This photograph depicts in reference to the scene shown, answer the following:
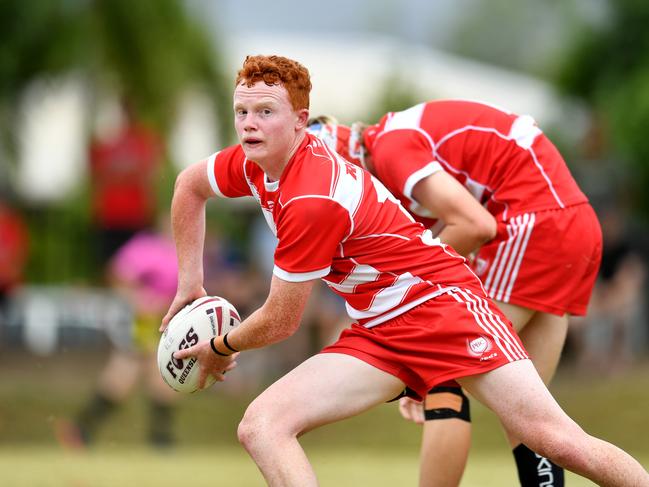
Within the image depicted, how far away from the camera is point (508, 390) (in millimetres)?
4812

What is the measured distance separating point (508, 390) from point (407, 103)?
21800mm

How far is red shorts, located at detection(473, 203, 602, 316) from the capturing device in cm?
566

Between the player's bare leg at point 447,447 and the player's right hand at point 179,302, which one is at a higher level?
the player's right hand at point 179,302

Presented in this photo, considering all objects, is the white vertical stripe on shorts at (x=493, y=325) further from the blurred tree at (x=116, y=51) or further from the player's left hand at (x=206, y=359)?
the blurred tree at (x=116, y=51)

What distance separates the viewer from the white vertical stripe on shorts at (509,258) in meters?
5.66

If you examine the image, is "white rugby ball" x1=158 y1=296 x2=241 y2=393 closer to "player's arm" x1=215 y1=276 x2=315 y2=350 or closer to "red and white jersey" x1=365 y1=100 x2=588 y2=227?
"player's arm" x1=215 y1=276 x2=315 y2=350

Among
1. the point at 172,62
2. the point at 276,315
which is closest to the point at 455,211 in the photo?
the point at 276,315

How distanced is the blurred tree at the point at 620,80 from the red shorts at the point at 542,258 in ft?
27.0

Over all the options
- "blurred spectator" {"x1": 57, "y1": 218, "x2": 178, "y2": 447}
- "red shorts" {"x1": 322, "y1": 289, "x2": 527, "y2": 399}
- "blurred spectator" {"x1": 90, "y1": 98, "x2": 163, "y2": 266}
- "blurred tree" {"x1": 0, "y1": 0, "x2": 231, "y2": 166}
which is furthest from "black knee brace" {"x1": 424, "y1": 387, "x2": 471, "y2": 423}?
"blurred tree" {"x1": 0, "y1": 0, "x2": 231, "y2": 166}

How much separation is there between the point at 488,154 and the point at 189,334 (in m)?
1.62

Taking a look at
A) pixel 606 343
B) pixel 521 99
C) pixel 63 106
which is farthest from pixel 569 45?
pixel 63 106

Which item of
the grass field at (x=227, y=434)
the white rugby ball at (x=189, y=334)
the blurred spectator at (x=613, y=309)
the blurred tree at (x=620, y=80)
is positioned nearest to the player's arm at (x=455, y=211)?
the white rugby ball at (x=189, y=334)

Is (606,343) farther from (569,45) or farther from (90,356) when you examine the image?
(90,356)

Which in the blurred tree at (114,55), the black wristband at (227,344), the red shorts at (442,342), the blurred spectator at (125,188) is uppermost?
the red shorts at (442,342)
